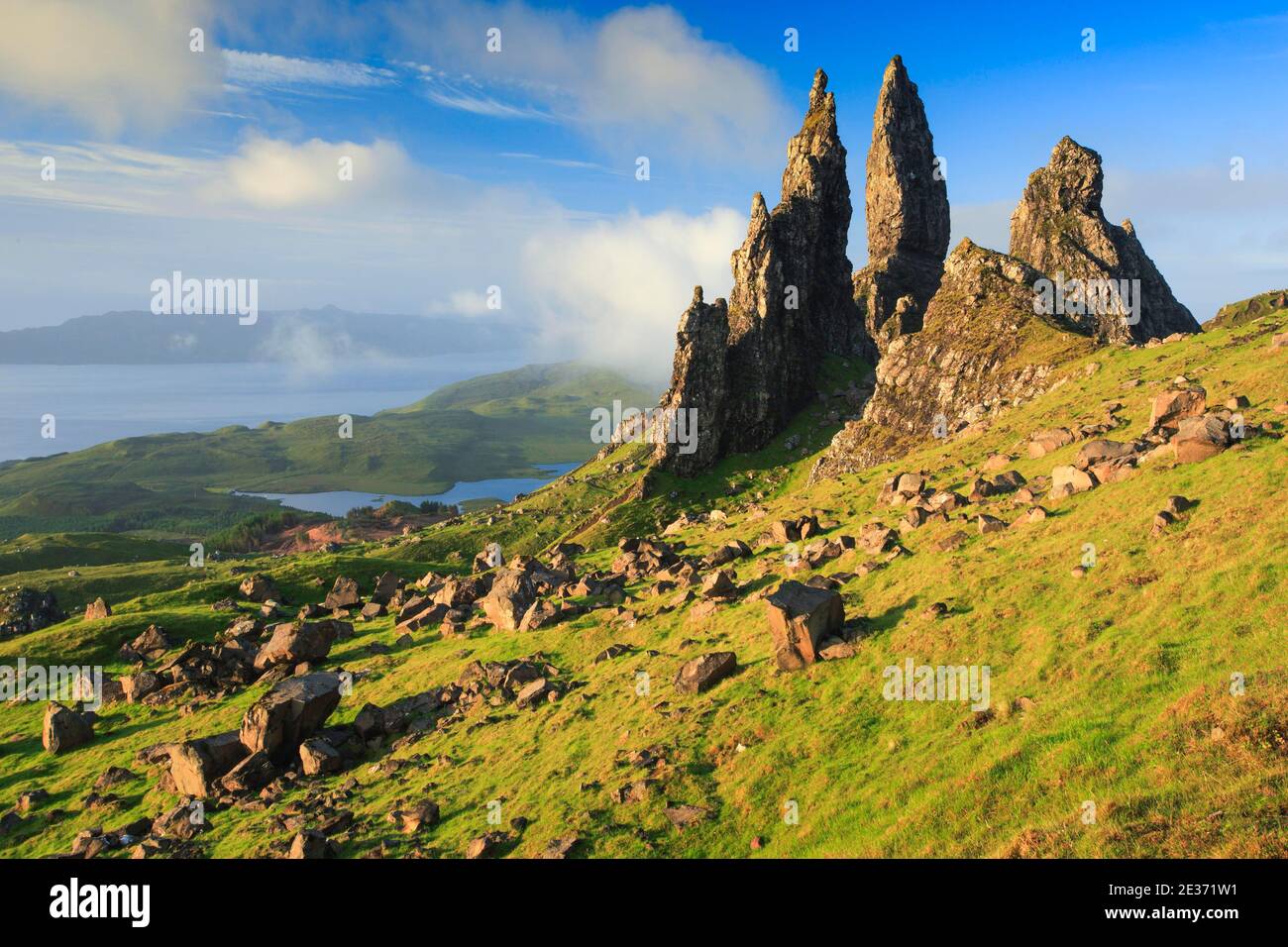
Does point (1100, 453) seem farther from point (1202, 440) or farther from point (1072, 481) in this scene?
point (1202, 440)

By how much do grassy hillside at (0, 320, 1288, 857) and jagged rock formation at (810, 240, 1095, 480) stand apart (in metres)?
33.5

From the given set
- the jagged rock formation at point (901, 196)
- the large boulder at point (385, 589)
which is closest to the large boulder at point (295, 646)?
the large boulder at point (385, 589)

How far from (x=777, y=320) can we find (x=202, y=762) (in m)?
139

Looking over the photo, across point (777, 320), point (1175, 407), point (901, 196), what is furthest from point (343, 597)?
point (901, 196)

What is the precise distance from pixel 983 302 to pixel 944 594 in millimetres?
84030

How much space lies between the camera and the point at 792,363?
158250mm

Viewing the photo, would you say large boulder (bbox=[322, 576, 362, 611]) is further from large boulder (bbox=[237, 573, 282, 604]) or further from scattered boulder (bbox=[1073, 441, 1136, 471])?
scattered boulder (bbox=[1073, 441, 1136, 471])

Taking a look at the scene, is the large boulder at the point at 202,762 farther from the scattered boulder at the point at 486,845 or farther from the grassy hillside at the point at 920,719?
the scattered boulder at the point at 486,845

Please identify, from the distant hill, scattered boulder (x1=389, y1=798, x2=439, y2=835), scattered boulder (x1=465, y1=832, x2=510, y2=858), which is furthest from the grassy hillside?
the distant hill
